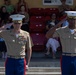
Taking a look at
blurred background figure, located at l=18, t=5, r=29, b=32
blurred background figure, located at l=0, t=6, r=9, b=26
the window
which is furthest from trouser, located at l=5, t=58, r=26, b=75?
the window

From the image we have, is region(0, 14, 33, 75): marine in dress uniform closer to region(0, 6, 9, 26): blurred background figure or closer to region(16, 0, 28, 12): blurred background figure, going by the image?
region(0, 6, 9, 26): blurred background figure

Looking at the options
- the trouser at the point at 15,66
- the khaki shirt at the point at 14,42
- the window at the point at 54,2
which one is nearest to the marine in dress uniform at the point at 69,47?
the khaki shirt at the point at 14,42

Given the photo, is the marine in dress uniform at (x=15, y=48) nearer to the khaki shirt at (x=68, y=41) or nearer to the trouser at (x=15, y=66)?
the trouser at (x=15, y=66)

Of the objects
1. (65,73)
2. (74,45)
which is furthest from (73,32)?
(65,73)

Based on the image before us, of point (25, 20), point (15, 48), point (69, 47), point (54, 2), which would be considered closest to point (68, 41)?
point (69, 47)

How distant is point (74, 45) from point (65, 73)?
0.58m

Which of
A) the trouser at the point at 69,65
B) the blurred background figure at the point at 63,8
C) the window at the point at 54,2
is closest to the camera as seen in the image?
the trouser at the point at 69,65

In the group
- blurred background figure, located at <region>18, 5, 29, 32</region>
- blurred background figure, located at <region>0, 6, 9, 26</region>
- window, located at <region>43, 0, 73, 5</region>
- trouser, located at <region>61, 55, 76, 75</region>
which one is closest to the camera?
trouser, located at <region>61, 55, 76, 75</region>

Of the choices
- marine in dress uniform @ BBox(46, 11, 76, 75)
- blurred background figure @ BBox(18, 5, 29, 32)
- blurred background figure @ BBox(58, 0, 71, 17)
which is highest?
marine in dress uniform @ BBox(46, 11, 76, 75)

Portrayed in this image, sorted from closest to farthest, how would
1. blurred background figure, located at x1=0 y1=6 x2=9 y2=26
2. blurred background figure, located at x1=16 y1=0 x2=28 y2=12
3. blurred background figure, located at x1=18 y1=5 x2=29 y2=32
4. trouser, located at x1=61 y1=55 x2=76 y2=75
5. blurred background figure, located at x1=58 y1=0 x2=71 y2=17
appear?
trouser, located at x1=61 y1=55 x2=76 y2=75, blurred background figure, located at x1=18 y1=5 x2=29 y2=32, blurred background figure, located at x1=0 y1=6 x2=9 y2=26, blurred background figure, located at x1=58 y1=0 x2=71 y2=17, blurred background figure, located at x1=16 y1=0 x2=28 y2=12

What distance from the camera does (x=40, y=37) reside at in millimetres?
14016

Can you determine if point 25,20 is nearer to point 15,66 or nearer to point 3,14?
point 3,14

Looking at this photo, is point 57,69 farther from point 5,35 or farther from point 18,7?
point 18,7

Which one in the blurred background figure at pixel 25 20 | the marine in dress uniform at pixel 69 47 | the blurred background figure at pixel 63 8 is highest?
the marine in dress uniform at pixel 69 47
